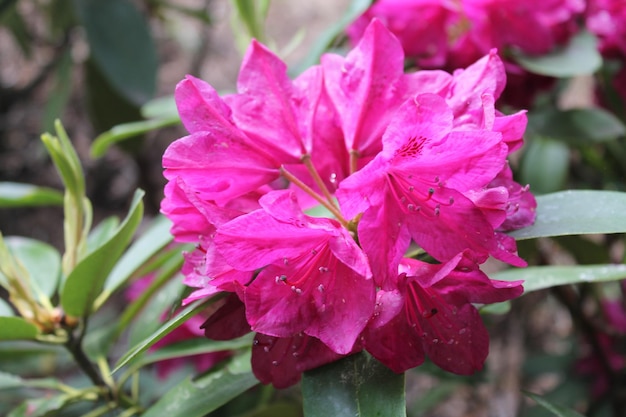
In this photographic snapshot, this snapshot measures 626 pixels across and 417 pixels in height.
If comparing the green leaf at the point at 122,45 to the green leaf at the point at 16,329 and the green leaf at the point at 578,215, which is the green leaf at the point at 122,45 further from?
the green leaf at the point at 578,215

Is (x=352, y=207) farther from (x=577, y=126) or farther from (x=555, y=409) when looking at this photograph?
(x=577, y=126)

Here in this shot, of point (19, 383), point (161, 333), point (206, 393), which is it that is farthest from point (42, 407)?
point (161, 333)

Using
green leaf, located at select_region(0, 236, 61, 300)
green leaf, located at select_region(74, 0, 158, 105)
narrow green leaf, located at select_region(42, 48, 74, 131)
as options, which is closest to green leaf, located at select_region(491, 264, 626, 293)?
green leaf, located at select_region(0, 236, 61, 300)

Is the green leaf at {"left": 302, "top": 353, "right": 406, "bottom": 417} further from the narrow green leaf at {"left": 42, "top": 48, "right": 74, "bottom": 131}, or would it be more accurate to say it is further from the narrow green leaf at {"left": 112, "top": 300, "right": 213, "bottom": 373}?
the narrow green leaf at {"left": 42, "top": 48, "right": 74, "bottom": 131}

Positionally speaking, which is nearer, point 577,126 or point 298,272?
point 298,272

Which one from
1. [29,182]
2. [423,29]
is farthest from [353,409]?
[29,182]
